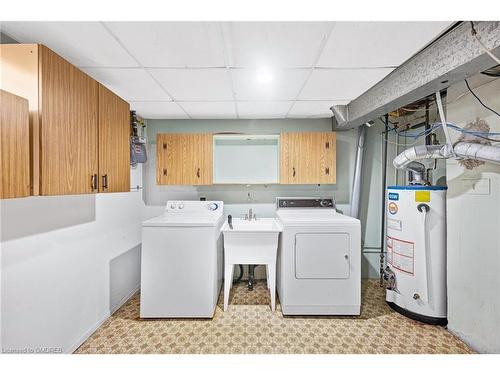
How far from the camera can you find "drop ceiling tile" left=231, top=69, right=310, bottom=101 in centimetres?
181

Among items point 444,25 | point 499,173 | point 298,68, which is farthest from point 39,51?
point 499,173

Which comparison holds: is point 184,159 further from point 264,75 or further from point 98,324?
point 98,324

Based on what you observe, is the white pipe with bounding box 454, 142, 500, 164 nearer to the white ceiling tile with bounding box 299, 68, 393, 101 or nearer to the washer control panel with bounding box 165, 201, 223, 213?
the white ceiling tile with bounding box 299, 68, 393, 101

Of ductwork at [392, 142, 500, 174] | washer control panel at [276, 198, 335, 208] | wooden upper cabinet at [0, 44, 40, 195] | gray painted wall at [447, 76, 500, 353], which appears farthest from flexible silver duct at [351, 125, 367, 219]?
wooden upper cabinet at [0, 44, 40, 195]

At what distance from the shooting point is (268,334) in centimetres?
211

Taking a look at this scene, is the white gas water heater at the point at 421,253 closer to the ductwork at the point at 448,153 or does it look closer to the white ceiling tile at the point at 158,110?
the ductwork at the point at 448,153

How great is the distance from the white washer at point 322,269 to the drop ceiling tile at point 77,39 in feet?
6.98

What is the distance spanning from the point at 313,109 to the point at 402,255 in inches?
75.1

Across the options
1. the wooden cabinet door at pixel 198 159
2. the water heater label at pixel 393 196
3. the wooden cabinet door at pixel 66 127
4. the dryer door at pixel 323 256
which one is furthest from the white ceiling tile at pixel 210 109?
the water heater label at pixel 393 196

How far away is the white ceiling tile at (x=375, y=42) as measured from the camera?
1287mm

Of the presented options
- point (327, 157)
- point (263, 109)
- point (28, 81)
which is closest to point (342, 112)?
point (327, 157)

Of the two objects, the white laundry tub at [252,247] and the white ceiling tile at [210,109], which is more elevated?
the white ceiling tile at [210,109]

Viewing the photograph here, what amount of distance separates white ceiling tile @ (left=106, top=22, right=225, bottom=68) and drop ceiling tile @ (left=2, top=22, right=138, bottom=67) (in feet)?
0.31

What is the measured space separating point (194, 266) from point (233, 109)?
1856mm
